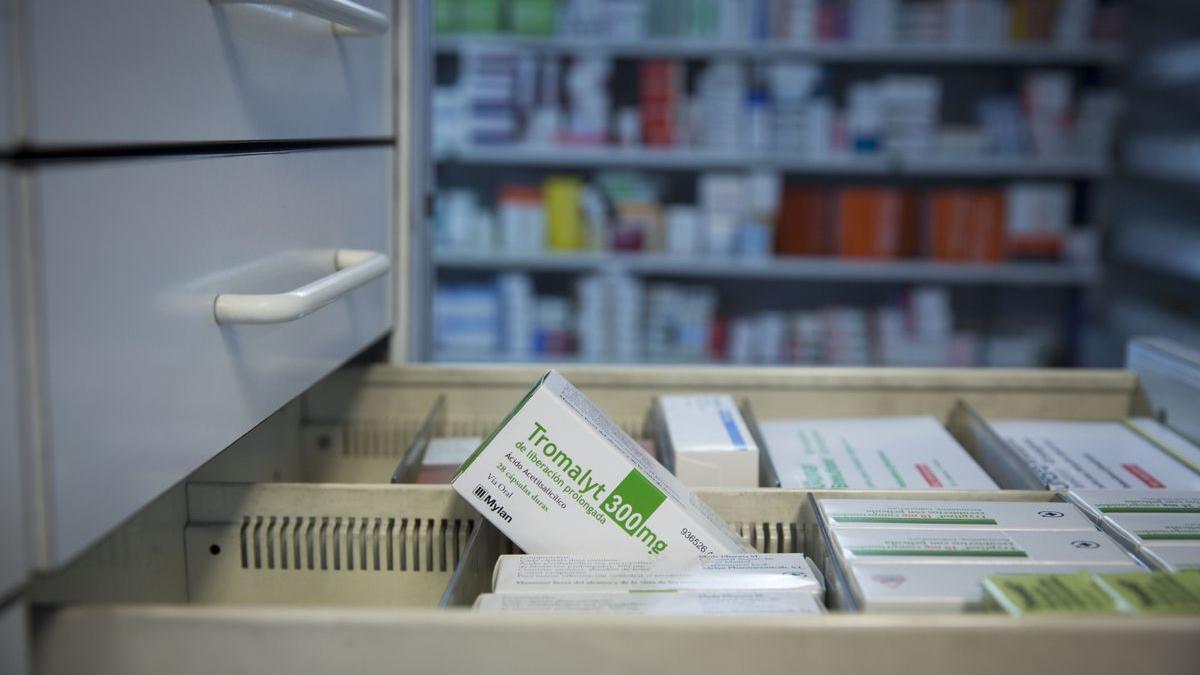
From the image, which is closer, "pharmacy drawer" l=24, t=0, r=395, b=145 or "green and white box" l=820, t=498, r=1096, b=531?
"pharmacy drawer" l=24, t=0, r=395, b=145

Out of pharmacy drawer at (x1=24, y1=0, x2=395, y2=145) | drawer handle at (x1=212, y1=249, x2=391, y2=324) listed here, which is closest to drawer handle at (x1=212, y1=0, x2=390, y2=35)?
pharmacy drawer at (x1=24, y1=0, x2=395, y2=145)

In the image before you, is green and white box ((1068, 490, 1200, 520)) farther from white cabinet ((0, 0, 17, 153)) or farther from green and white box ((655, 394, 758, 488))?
white cabinet ((0, 0, 17, 153))

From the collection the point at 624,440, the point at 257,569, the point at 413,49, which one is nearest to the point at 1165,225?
the point at 413,49

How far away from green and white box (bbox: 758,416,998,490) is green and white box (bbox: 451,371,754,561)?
230 millimetres

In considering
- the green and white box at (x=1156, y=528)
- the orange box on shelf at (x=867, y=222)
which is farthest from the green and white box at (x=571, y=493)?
the orange box on shelf at (x=867, y=222)

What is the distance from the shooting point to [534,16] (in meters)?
3.88

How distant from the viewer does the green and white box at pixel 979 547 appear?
88cm

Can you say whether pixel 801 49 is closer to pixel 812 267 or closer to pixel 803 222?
pixel 803 222

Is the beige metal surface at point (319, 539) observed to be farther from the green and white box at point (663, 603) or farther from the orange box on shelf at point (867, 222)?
the orange box on shelf at point (867, 222)

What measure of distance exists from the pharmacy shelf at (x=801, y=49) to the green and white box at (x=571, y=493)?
3119 mm

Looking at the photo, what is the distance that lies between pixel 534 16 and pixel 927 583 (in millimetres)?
3379

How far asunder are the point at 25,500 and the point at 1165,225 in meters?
3.82

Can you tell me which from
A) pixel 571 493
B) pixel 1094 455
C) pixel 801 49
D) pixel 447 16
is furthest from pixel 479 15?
pixel 571 493

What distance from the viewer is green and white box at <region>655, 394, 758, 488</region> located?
3.78 ft
